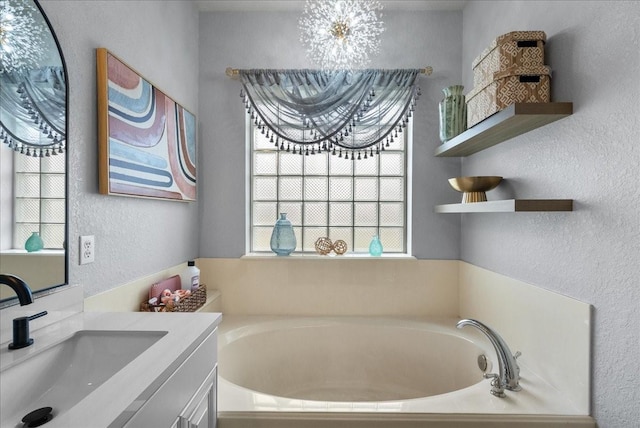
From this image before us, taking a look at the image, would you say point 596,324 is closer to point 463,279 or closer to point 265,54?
point 463,279

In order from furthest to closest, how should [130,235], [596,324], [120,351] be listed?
[130,235] < [596,324] < [120,351]

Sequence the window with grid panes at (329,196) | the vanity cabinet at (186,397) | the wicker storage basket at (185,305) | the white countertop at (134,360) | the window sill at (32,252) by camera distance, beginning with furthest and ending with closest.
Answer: the window with grid panes at (329,196) → the wicker storage basket at (185,305) → the window sill at (32,252) → the vanity cabinet at (186,397) → the white countertop at (134,360)

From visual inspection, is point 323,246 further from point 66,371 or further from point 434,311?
point 66,371

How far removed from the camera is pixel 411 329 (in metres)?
2.11

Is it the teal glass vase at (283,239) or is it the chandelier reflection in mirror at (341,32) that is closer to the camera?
the chandelier reflection in mirror at (341,32)

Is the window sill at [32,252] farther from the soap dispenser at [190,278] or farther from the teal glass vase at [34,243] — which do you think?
the soap dispenser at [190,278]

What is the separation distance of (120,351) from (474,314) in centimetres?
189

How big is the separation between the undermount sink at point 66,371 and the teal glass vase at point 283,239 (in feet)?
4.19

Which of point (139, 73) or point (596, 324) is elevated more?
point (139, 73)

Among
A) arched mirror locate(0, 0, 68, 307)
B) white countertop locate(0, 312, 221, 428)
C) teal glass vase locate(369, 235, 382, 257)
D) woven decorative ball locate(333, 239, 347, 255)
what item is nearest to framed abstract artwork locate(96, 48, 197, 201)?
arched mirror locate(0, 0, 68, 307)

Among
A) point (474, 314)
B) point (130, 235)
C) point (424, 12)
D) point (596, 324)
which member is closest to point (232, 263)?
point (130, 235)

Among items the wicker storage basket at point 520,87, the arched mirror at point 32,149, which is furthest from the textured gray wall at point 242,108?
the arched mirror at point 32,149

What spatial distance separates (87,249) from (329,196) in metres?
1.55

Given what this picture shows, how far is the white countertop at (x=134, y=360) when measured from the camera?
24.6 inches
